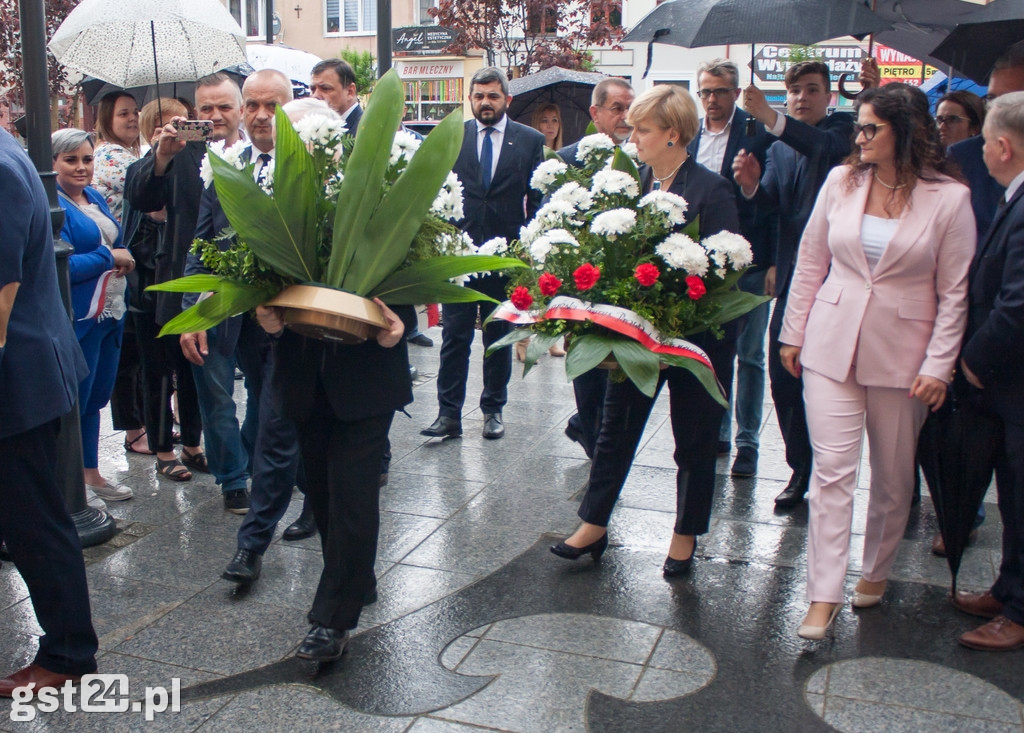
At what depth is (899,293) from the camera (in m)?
4.11

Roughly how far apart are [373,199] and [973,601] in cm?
283

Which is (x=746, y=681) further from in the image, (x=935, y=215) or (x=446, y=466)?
(x=446, y=466)

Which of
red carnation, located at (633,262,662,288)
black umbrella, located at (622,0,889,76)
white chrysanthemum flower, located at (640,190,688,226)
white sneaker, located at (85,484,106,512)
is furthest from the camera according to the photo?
black umbrella, located at (622,0,889,76)

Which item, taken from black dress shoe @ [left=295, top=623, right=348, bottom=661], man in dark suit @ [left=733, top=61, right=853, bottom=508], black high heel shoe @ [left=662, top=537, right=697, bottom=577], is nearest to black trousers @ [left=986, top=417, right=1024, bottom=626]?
black high heel shoe @ [left=662, top=537, right=697, bottom=577]

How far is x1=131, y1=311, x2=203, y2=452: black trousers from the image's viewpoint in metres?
6.32

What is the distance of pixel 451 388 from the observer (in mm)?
7035

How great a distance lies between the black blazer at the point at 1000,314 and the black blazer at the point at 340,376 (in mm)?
2109

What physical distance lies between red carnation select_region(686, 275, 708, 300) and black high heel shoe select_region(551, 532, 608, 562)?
1225mm

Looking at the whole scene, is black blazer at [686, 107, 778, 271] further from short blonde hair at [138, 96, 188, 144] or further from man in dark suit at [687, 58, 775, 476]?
short blonde hair at [138, 96, 188, 144]

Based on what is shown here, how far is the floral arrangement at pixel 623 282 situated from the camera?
13.9 ft

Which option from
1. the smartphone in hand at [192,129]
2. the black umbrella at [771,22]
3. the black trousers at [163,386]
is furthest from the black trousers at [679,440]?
the black trousers at [163,386]

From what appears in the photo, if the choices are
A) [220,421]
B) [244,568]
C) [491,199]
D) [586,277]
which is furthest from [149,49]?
[586,277]

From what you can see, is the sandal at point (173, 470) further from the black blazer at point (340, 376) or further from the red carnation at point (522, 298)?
the red carnation at point (522, 298)

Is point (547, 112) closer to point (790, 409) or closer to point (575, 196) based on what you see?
point (790, 409)
